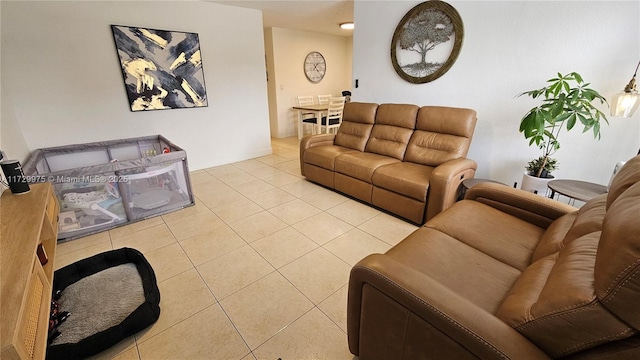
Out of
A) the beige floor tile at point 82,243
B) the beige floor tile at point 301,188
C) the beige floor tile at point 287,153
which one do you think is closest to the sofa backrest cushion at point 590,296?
the beige floor tile at point 301,188

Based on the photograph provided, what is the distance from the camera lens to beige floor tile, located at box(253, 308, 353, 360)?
132cm

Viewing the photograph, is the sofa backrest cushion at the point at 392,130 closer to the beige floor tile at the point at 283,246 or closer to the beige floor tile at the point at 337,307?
the beige floor tile at the point at 283,246

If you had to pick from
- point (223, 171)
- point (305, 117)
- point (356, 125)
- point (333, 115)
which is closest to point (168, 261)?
point (223, 171)

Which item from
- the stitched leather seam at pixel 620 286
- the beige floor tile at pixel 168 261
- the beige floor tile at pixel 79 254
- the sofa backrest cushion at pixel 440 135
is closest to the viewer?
the stitched leather seam at pixel 620 286

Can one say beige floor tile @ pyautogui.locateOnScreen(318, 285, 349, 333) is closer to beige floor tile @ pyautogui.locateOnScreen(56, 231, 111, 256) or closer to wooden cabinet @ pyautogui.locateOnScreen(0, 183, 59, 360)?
wooden cabinet @ pyautogui.locateOnScreen(0, 183, 59, 360)

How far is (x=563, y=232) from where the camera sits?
1.30 metres

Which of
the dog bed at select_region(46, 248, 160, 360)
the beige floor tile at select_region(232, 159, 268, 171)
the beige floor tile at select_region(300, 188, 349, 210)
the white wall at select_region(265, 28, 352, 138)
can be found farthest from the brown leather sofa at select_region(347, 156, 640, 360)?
the white wall at select_region(265, 28, 352, 138)

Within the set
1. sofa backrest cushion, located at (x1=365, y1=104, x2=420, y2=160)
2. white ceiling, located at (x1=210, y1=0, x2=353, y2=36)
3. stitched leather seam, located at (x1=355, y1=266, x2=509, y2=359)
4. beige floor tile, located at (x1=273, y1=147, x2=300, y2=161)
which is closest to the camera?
stitched leather seam, located at (x1=355, y1=266, x2=509, y2=359)

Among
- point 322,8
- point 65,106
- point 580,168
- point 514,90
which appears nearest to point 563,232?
point 580,168

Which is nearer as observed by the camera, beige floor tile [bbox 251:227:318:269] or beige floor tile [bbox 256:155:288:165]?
beige floor tile [bbox 251:227:318:269]

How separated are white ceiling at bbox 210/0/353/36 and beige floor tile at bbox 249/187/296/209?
2.74m

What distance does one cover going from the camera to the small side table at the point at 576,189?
6.28ft

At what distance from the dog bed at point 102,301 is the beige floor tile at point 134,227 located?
56 cm

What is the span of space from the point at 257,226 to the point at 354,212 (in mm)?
999
